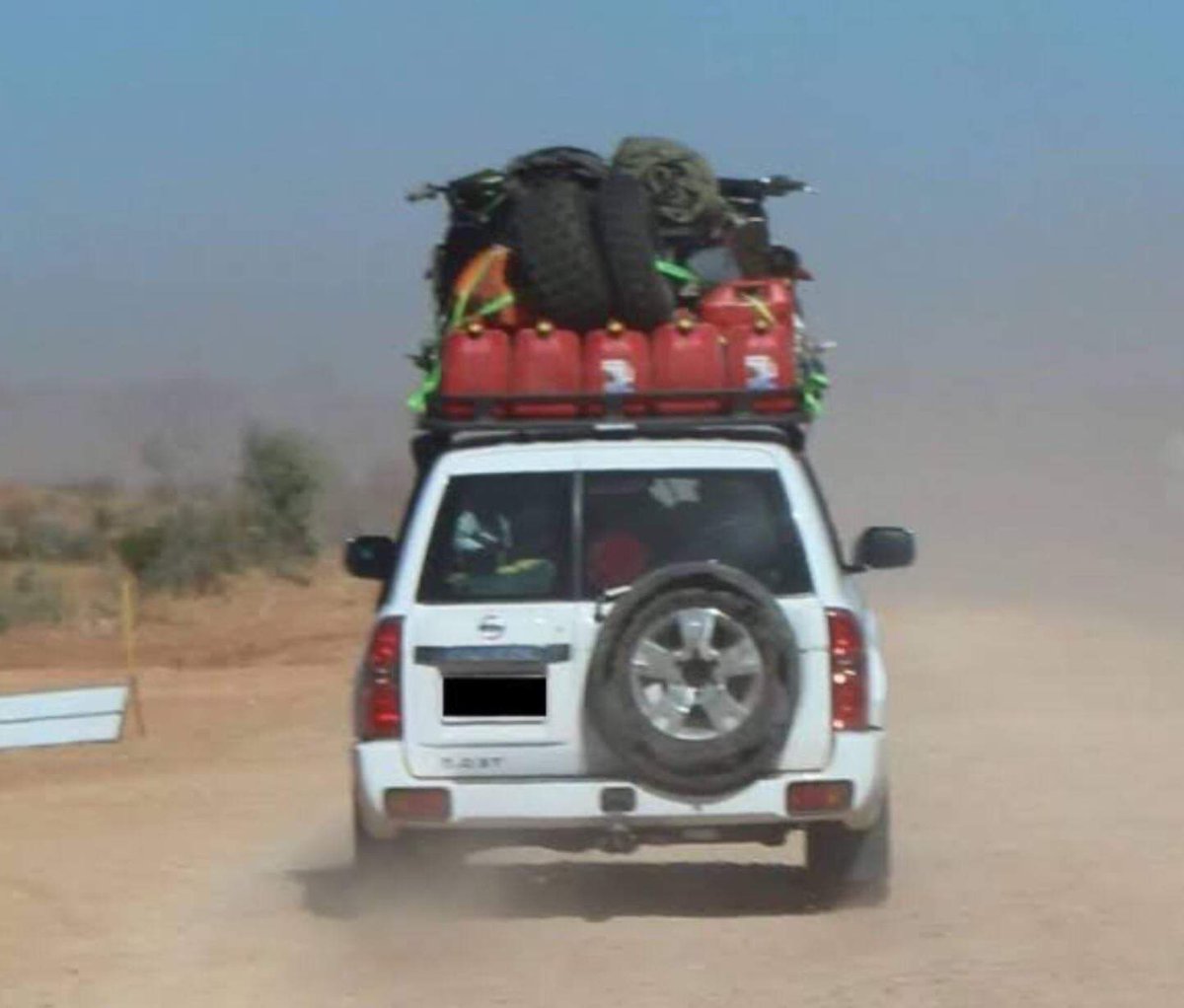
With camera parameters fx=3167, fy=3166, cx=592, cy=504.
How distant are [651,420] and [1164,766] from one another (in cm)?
684

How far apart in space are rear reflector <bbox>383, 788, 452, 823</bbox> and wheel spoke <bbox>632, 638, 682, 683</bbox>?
2.89 ft

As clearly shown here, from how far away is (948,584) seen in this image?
141 feet

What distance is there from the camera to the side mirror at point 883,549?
13.1 metres

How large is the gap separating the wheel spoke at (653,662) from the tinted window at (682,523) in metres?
0.50

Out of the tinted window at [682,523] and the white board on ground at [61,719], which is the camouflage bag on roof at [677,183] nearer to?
the tinted window at [682,523]

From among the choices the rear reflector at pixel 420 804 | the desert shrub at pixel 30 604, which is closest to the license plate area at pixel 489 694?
the rear reflector at pixel 420 804

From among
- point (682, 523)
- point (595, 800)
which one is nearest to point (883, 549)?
point (682, 523)

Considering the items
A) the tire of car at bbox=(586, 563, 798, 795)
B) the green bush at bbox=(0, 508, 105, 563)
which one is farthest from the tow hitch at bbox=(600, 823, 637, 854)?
the green bush at bbox=(0, 508, 105, 563)

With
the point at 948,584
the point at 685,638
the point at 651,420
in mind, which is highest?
the point at 651,420

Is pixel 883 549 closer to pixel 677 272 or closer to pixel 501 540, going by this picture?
pixel 677 272

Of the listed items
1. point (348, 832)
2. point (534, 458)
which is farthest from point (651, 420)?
point (348, 832)

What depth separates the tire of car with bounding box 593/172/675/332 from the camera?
13.0 m

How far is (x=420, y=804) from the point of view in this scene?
11695 millimetres

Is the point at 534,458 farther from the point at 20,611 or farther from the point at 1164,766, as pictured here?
the point at 20,611
